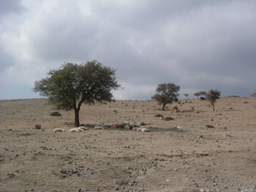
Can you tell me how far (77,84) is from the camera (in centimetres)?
2161

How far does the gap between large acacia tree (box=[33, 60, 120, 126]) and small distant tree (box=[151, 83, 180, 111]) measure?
89.1 feet

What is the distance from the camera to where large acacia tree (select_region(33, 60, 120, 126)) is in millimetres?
21188

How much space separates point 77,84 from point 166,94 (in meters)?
30.9

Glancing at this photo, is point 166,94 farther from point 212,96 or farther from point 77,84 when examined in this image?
point 77,84

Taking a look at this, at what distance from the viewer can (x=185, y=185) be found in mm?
7418

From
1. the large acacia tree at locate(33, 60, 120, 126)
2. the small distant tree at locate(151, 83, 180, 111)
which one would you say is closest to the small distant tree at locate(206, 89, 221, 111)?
the small distant tree at locate(151, 83, 180, 111)

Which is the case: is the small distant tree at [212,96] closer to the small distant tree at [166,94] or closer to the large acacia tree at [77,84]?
the small distant tree at [166,94]

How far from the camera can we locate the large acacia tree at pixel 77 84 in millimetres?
21188

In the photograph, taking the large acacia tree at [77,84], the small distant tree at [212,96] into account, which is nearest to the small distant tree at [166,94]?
the small distant tree at [212,96]

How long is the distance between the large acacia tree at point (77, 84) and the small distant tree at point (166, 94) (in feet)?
89.1

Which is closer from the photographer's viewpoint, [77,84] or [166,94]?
[77,84]

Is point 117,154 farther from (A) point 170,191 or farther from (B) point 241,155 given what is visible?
(B) point 241,155

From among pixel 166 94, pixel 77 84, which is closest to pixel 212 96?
pixel 166 94

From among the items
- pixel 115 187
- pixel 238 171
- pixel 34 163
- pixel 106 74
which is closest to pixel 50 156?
pixel 34 163
